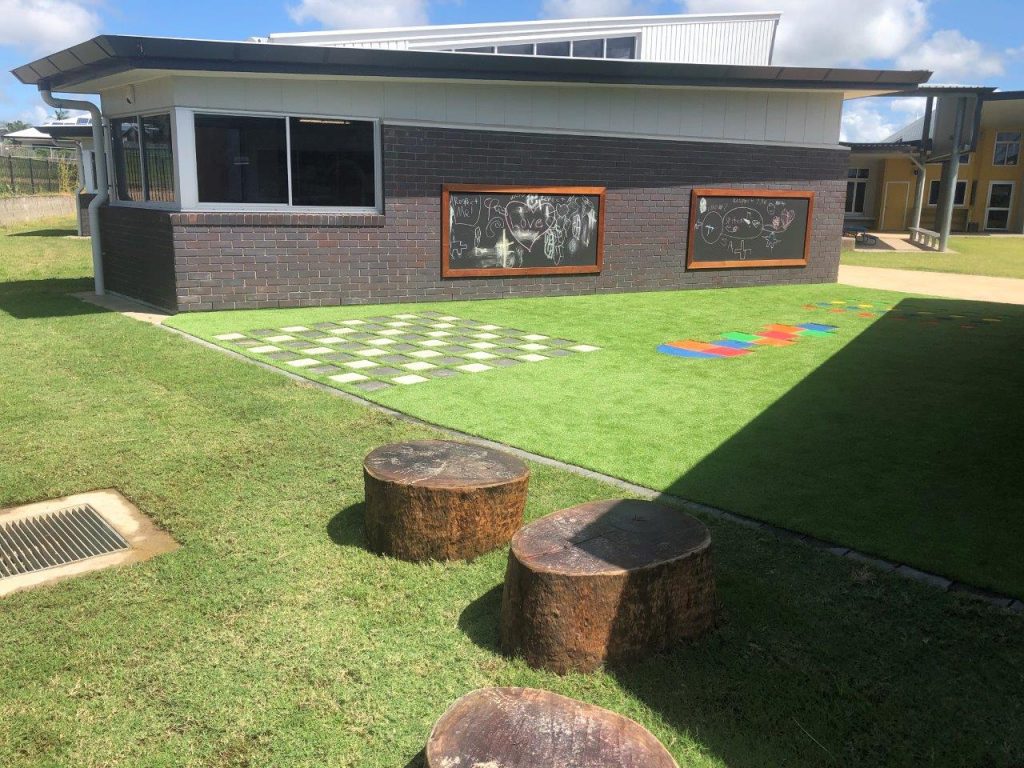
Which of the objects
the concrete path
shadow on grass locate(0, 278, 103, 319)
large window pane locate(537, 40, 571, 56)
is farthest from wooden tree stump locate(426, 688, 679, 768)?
large window pane locate(537, 40, 571, 56)

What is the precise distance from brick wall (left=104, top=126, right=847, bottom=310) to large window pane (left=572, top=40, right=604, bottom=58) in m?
10.9

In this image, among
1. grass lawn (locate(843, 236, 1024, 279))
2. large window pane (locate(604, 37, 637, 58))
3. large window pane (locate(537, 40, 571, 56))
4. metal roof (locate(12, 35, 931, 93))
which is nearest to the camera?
metal roof (locate(12, 35, 931, 93))

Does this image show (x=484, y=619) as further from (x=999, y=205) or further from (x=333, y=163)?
(x=999, y=205)

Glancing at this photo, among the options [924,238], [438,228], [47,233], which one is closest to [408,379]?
[438,228]

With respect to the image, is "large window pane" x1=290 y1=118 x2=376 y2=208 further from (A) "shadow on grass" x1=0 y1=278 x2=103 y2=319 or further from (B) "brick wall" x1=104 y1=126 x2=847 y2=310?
(A) "shadow on grass" x1=0 y1=278 x2=103 y2=319

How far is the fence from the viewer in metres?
32.7

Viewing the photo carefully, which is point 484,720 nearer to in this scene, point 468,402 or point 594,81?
point 468,402

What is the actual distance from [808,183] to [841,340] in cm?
667

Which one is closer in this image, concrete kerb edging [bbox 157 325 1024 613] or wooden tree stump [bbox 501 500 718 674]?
wooden tree stump [bbox 501 500 718 674]

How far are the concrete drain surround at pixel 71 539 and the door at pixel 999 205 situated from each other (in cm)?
4347

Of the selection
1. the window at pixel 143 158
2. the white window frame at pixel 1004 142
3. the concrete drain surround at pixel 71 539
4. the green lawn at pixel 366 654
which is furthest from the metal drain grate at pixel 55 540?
the white window frame at pixel 1004 142

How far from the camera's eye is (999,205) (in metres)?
38.8

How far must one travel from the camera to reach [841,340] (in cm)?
1025

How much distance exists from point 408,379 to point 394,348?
1554 mm
